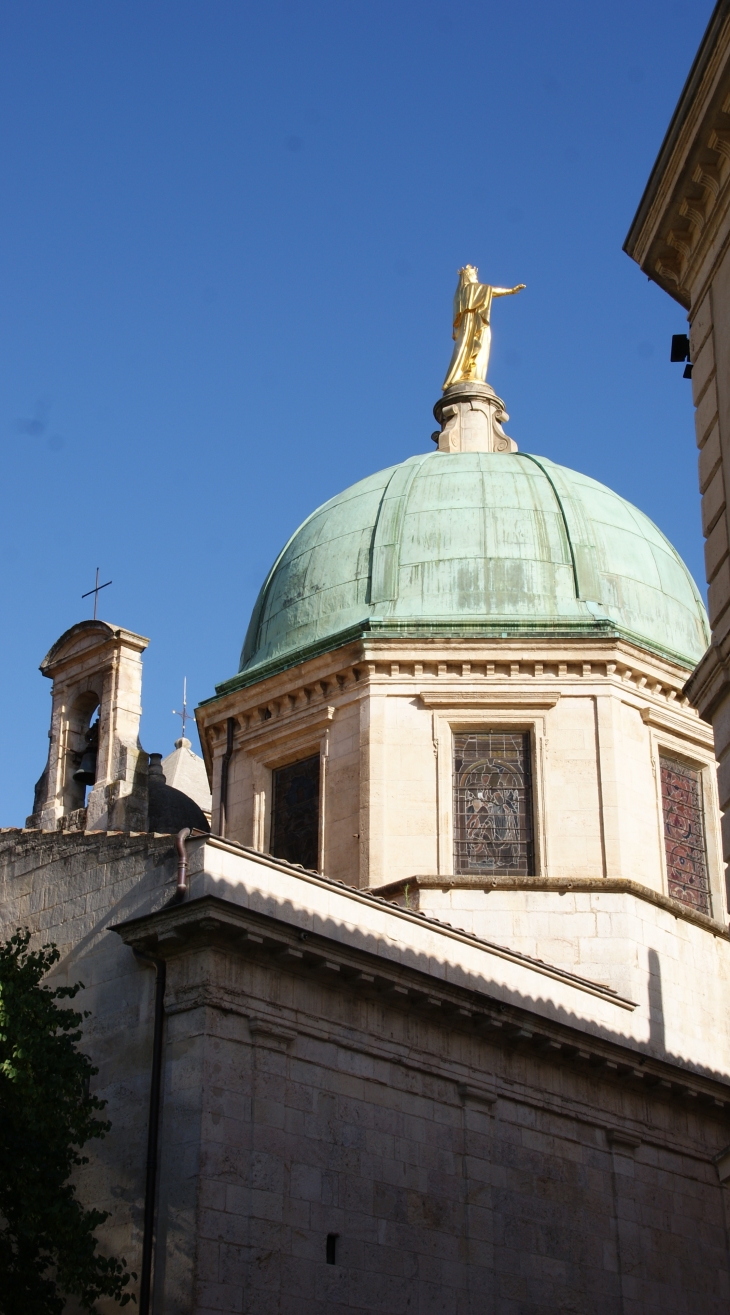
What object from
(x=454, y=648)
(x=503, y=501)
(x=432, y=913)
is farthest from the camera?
(x=503, y=501)

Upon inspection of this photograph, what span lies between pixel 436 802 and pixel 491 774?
1.00 meters

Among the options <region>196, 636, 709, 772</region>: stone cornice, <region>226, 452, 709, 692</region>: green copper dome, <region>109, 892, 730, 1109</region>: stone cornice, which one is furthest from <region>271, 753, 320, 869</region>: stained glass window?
<region>109, 892, 730, 1109</region>: stone cornice

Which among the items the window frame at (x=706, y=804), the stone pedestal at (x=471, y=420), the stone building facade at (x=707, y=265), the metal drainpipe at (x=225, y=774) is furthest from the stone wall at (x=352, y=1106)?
the stone pedestal at (x=471, y=420)

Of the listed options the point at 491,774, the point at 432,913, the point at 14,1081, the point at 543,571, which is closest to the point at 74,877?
the point at 14,1081

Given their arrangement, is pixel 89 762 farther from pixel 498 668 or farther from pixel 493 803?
pixel 498 668

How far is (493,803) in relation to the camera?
27406mm

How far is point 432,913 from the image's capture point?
25938 mm

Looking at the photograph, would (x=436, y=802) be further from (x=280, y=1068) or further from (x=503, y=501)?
(x=280, y=1068)

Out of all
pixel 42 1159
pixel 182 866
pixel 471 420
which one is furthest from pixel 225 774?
pixel 42 1159

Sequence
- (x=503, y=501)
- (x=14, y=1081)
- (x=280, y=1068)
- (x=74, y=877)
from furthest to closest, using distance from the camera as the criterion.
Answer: (x=503, y=501), (x=74, y=877), (x=280, y=1068), (x=14, y=1081)

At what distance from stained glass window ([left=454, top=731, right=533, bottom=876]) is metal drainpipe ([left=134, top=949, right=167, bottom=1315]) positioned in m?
8.29

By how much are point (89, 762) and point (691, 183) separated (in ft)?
36.2

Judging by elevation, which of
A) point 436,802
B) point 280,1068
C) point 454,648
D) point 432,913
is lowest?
point 280,1068

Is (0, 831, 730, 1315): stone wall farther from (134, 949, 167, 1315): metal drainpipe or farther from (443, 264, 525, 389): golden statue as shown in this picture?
(443, 264, 525, 389): golden statue
